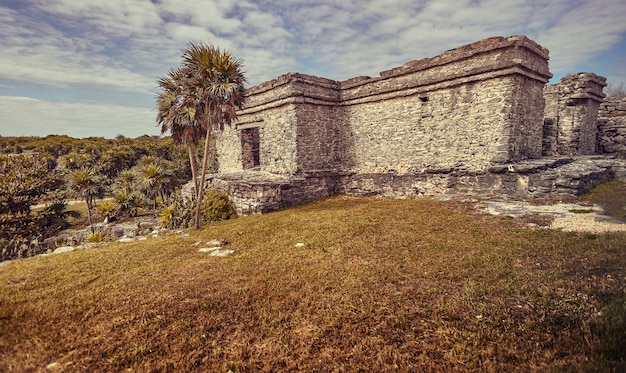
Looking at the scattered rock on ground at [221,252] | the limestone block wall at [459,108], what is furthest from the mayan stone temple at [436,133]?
the scattered rock on ground at [221,252]

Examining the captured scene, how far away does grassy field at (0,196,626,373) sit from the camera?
3.11 metres

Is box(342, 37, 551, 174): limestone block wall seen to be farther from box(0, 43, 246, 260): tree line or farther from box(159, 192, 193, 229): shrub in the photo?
box(159, 192, 193, 229): shrub

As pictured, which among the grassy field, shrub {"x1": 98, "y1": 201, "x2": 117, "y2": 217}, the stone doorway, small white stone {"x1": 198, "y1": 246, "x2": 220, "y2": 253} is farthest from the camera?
shrub {"x1": 98, "y1": 201, "x2": 117, "y2": 217}

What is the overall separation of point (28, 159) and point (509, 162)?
22613 mm

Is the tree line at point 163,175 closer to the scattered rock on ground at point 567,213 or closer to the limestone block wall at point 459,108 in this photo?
the limestone block wall at point 459,108

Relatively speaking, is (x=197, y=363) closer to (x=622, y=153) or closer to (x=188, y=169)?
(x=622, y=153)

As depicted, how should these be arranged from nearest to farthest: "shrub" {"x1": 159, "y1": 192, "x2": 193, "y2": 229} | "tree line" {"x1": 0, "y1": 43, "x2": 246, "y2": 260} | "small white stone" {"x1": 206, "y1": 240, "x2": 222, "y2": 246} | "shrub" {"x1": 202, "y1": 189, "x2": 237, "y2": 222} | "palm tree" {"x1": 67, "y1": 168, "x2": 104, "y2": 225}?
"small white stone" {"x1": 206, "y1": 240, "x2": 222, "y2": 246}, "tree line" {"x1": 0, "y1": 43, "x2": 246, "y2": 260}, "shrub" {"x1": 159, "y1": 192, "x2": 193, "y2": 229}, "shrub" {"x1": 202, "y1": 189, "x2": 237, "y2": 222}, "palm tree" {"x1": 67, "y1": 168, "x2": 104, "y2": 225}

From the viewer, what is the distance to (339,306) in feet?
13.6

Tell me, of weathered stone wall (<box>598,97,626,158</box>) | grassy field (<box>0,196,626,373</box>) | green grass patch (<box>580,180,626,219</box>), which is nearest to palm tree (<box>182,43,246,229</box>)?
grassy field (<box>0,196,626,373</box>)

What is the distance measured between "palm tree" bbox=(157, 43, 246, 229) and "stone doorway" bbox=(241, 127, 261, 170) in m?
6.05

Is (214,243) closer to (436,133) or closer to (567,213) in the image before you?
(436,133)

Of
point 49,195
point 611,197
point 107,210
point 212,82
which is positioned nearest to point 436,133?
point 611,197

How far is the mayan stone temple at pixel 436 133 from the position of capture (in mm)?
9766

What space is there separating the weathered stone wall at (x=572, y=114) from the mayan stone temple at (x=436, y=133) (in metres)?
0.04
